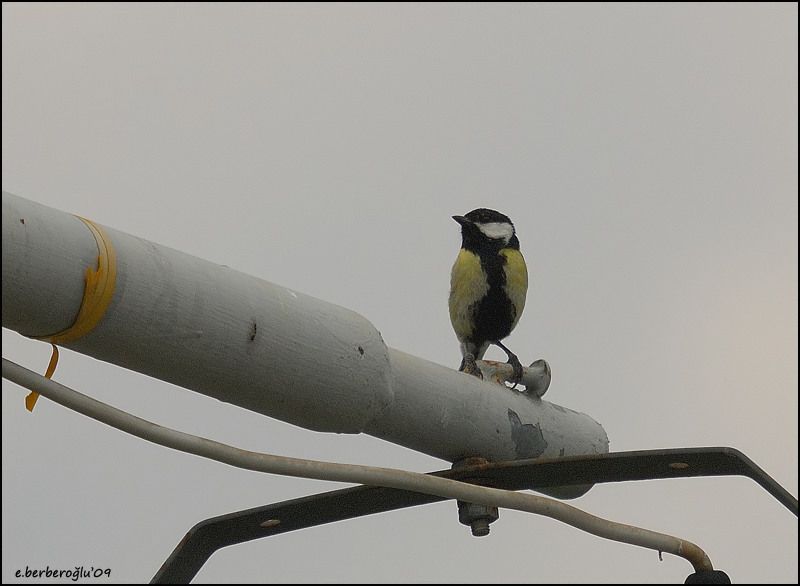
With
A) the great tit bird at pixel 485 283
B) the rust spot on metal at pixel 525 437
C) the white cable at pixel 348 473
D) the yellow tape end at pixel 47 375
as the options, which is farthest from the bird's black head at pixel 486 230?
the yellow tape end at pixel 47 375

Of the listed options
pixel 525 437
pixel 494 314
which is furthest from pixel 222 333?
pixel 494 314

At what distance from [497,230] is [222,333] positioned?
3.85m

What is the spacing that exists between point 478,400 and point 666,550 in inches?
17.4

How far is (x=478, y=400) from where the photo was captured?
2406 millimetres

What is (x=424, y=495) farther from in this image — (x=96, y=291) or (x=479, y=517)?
(x=96, y=291)

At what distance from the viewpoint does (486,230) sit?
220 inches

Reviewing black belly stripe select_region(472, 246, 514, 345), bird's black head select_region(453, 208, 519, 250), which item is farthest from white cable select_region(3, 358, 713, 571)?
bird's black head select_region(453, 208, 519, 250)

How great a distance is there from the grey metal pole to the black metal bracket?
116 mm

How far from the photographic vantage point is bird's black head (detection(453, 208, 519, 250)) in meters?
5.54

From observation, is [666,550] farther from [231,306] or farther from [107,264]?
[107,264]

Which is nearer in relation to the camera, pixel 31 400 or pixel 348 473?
pixel 31 400

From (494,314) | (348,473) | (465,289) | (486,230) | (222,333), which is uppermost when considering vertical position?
(486,230)

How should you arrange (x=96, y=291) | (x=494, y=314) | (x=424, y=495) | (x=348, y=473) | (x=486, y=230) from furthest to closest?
1. (x=486, y=230)
2. (x=494, y=314)
3. (x=424, y=495)
4. (x=348, y=473)
5. (x=96, y=291)

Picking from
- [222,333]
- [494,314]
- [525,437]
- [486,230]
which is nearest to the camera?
[222,333]
